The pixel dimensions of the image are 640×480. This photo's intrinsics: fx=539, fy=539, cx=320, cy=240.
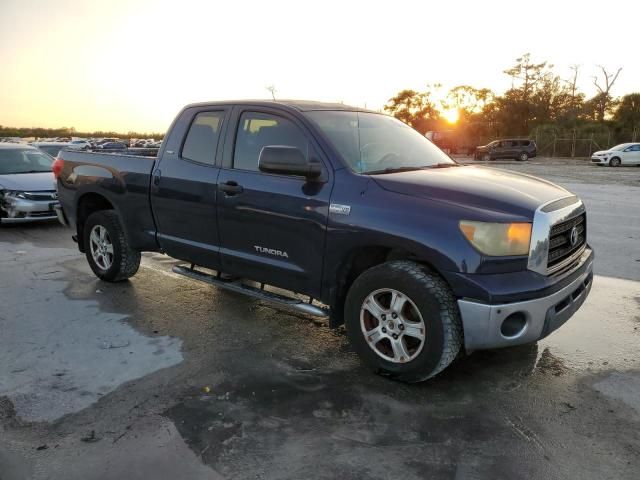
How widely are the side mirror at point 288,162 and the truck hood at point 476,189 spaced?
0.45 m

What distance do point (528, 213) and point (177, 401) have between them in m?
2.48

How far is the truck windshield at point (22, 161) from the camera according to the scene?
400 inches

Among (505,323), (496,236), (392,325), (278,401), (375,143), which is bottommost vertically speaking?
(278,401)

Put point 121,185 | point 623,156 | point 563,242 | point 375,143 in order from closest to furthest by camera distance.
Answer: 1. point 563,242
2. point 375,143
3. point 121,185
4. point 623,156

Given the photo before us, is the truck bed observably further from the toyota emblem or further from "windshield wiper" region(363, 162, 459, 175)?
the toyota emblem

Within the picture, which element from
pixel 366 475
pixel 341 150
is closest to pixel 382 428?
pixel 366 475

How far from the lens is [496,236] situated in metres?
3.24

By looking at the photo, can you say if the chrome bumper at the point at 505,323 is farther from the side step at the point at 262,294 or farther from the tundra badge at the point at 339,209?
the side step at the point at 262,294

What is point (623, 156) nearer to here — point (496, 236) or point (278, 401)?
point (496, 236)

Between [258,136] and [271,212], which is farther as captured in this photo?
[258,136]

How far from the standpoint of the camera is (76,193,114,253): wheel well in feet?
19.6

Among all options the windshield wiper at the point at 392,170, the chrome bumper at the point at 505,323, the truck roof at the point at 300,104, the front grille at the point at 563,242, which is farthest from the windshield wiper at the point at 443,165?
the chrome bumper at the point at 505,323

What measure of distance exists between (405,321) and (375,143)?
4.97 ft

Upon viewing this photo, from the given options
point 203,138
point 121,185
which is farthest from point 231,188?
point 121,185
